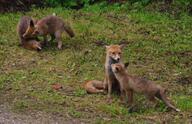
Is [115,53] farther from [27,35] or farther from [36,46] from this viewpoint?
[27,35]

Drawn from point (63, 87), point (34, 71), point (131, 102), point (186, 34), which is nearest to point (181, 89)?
point (131, 102)

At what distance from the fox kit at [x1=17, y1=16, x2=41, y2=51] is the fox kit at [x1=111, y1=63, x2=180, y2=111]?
3.26 meters

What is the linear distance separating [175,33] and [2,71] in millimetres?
4202

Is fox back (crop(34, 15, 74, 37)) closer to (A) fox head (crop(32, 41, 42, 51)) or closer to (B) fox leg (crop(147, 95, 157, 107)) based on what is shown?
(A) fox head (crop(32, 41, 42, 51))

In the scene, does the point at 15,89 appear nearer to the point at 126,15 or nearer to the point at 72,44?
the point at 72,44

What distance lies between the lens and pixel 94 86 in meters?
9.83

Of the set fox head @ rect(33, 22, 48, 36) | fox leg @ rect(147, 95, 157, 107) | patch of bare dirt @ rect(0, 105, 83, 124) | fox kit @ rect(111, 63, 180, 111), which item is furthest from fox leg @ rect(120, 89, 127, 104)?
fox head @ rect(33, 22, 48, 36)

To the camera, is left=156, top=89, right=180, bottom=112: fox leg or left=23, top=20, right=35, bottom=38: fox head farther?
left=23, top=20, right=35, bottom=38: fox head

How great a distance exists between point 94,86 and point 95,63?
1.45m

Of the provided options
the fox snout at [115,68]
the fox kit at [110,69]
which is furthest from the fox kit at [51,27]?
the fox snout at [115,68]

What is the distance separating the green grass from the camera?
29.5 feet

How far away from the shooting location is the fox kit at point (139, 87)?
28.9 ft

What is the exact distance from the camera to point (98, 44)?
1247cm

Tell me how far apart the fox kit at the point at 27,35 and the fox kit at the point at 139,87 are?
3.26 meters
